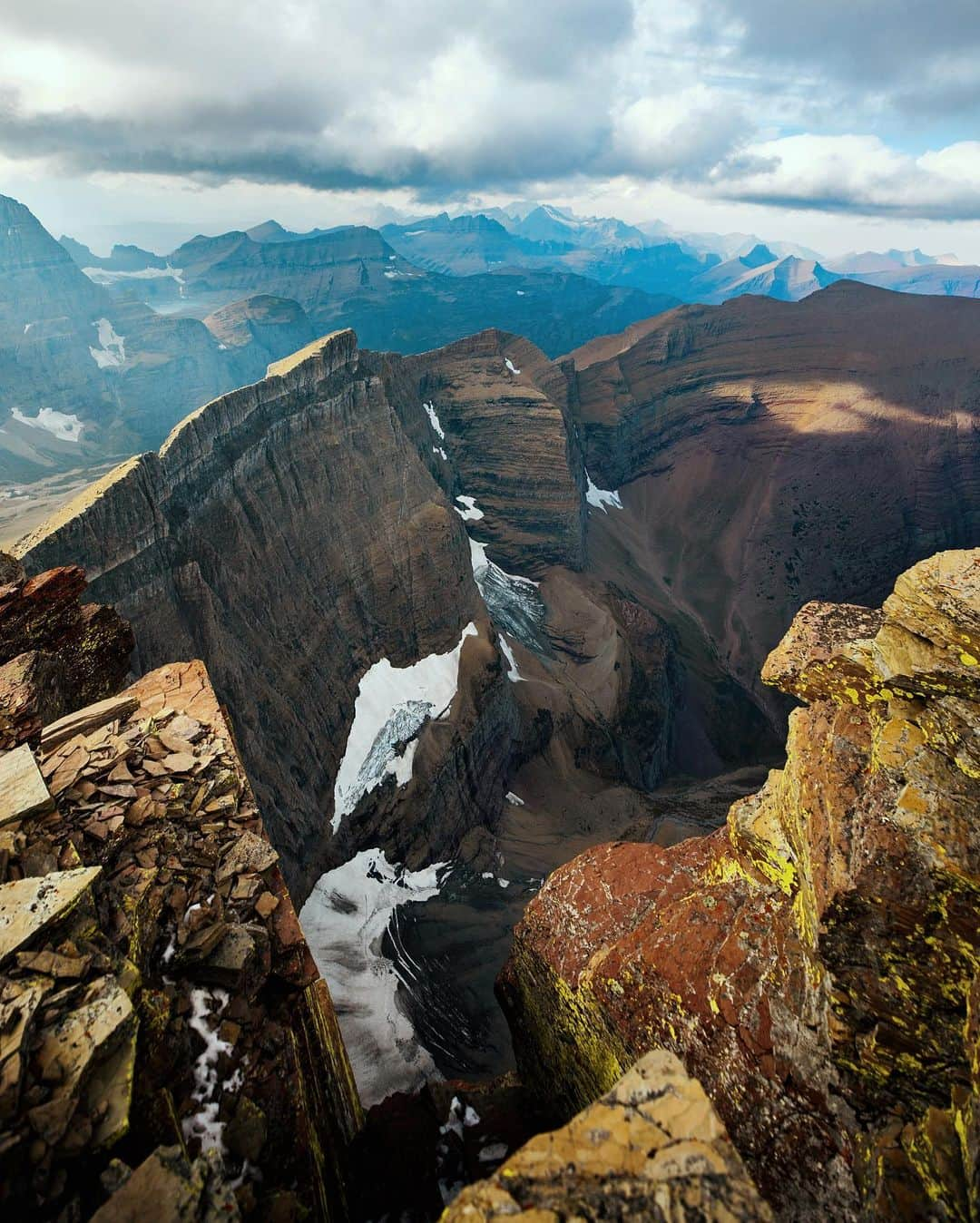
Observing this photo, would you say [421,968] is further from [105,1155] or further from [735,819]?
[105,1155]

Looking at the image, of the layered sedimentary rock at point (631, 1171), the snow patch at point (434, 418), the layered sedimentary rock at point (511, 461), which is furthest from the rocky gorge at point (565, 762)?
the snow patch at point (434, 418)

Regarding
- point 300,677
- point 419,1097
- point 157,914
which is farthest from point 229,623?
point 157,914

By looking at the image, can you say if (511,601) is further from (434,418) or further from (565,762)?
(434,418)

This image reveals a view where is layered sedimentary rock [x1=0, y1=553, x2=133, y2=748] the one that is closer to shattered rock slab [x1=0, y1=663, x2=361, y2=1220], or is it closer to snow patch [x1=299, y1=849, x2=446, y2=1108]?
shattered rock slab [x1=0, y1=663, x2=361, y2=1220]

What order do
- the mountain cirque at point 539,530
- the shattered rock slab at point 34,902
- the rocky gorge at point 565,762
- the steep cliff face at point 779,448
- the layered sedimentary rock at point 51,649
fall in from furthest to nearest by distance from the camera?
the steep cliff face at point 779,448
the mountain cirque at point 539,530
the layered sedimentary rock at point 51,649
the rocky gorge at point 565,762
the shattered rock slab at point 34,902

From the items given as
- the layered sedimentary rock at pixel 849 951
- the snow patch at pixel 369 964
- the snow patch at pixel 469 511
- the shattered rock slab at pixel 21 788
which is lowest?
the snow patch at pixel 369 964

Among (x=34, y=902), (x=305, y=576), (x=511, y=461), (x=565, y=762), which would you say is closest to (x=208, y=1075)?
(x=34, y=902)

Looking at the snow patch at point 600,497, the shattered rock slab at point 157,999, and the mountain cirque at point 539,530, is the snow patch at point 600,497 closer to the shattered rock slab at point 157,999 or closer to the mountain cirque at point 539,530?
the mountain cirque at point 539,530
